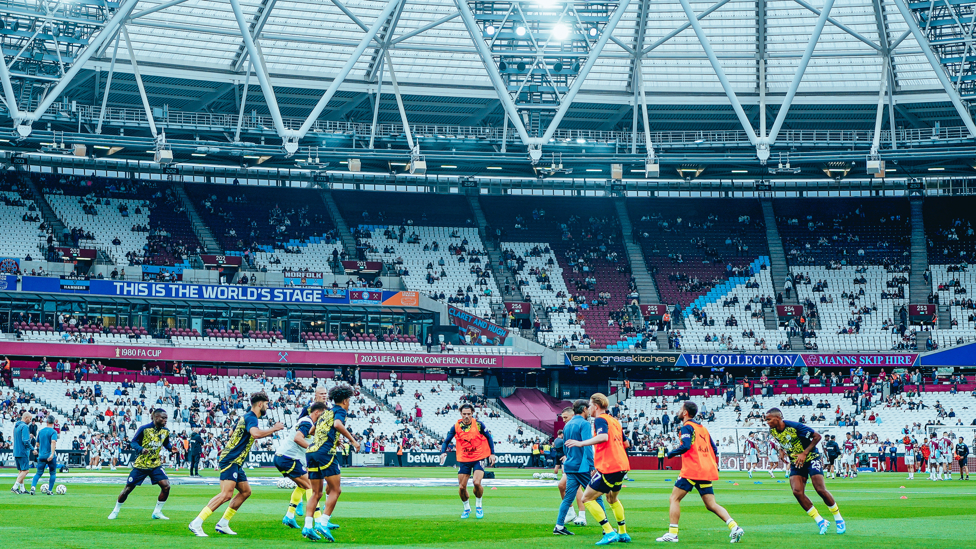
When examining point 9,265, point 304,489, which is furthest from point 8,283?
point 304,489

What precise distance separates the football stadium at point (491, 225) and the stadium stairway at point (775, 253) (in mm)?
283

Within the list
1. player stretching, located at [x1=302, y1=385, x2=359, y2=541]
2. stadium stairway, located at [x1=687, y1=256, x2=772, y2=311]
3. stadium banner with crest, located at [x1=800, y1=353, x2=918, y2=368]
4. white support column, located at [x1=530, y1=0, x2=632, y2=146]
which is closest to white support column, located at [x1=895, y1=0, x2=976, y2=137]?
white support column, located at [x1=530, y1=0, x2=632, y2=146]

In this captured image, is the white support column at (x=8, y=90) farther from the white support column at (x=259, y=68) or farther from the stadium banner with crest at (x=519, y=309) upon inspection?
the stadium banner with crest at (x=519, y=309)

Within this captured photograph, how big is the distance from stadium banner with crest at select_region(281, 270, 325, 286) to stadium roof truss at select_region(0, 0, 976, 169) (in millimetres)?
9435

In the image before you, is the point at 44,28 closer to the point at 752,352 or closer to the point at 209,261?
the point at 209,261

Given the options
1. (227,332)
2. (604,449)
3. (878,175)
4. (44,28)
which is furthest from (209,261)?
(604,449)

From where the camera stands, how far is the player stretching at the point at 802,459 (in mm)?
16031

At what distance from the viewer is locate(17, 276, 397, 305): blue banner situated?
61.3m

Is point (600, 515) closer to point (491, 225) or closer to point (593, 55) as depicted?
point (593, 55)

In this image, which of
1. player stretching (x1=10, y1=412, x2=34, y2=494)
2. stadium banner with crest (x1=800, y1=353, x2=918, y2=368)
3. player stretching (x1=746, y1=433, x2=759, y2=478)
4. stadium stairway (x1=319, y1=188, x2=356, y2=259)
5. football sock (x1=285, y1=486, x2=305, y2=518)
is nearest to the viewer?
football sock (x1=285, y1=486, x2=305, y2=518)

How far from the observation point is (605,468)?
15.1 metres

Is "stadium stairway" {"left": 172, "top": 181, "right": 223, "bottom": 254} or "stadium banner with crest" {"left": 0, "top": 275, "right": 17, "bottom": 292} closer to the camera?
"stadium banner with crest" {"left": 0, "top": 275, "right": 17, "bottom": 292}

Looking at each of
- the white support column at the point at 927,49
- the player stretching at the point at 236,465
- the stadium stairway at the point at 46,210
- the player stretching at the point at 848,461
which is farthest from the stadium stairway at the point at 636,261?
the player stretching at the point at 236,465

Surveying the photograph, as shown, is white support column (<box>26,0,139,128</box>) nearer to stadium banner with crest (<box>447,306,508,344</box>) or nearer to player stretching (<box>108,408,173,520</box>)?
stadium banner with crest (<box>447,306,508,344</box>)
